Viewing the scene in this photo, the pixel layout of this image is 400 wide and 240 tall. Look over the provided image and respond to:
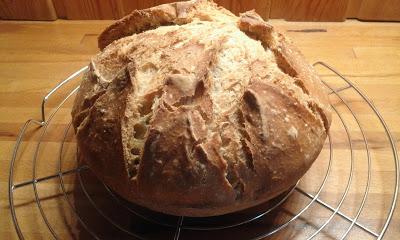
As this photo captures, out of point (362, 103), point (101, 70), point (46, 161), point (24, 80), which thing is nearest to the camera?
point (101, 70)

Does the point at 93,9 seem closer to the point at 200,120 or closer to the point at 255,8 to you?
the point at 255,8

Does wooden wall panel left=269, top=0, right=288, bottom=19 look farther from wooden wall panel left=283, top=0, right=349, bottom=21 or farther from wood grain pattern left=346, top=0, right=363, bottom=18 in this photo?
wood grain pattern left=346, top=0, right=363, bottom=18

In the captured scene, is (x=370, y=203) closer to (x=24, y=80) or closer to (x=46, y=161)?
(x=46, y=161)

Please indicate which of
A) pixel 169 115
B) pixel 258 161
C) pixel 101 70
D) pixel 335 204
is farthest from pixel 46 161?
pixel 335 204

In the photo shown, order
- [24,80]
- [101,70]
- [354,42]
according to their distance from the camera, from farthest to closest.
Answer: [354,42] < [24,80] < [101,70]

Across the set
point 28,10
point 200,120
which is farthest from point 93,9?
point 200,120

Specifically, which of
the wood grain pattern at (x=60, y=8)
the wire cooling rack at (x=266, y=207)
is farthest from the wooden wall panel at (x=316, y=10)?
the wood grain pattern at (x=60, y=8)
